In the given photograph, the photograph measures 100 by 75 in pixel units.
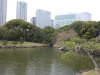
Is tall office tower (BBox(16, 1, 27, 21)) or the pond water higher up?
tall office tower (BBox(16, 1, 27, 21))

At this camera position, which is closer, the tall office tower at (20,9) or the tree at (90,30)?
the tree at (90,30)

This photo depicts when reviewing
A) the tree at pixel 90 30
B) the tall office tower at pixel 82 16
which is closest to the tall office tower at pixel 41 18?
the tall office tower at pixel 82 16

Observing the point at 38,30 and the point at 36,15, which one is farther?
the point at 36,15

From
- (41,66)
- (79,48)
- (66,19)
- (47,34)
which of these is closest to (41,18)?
(66,19)

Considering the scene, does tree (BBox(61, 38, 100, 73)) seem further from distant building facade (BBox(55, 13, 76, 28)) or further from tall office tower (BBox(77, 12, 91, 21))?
tall office tower (BBox(77, 12, 91, 21))

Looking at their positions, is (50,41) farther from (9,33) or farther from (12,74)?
(12,74)

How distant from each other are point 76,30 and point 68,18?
76748mm

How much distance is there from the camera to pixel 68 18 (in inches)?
5325

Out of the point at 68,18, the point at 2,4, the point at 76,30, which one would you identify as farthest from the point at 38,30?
the point at 68,18

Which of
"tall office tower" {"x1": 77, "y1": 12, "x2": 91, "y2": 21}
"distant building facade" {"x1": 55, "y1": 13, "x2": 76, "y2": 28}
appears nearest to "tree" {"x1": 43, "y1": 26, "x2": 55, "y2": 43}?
"distant building facade" {"x1": 55, "y1": 13, "x2": 76, "y2": 28}

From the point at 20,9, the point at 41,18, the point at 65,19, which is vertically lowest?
the point at 65,19

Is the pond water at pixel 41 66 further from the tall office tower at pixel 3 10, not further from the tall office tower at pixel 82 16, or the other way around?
the tall office tower at pixel 82 16

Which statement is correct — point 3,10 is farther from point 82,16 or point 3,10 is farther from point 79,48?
point 79,48

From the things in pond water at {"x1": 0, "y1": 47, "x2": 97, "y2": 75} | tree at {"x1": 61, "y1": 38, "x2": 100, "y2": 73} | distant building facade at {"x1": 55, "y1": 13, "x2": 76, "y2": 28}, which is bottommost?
pond water at {"x1": 0, "y1": 47, "x2": 97, "y2": 75}
